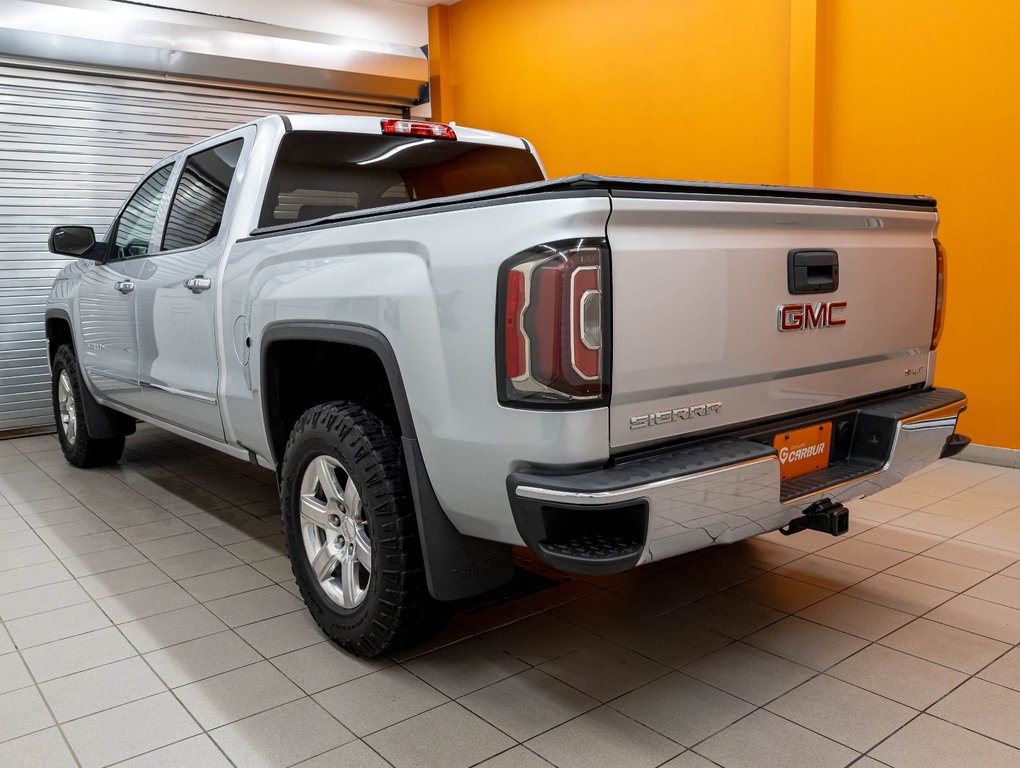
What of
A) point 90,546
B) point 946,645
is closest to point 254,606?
point 90,546

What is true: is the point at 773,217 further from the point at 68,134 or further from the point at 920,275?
the point at 68,134

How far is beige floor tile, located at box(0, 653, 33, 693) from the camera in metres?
2.58

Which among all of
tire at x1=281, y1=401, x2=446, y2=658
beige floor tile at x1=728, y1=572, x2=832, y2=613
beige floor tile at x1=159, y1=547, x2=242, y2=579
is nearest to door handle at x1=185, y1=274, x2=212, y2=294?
tire at x1=281, y1=401, x2=446, y2=658

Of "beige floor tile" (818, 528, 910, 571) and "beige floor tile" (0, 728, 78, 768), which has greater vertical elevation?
"beige floor tile" (0, 728, 78, 768)

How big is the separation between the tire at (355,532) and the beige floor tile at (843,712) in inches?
40.6

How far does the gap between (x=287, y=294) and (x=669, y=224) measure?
1299 mm

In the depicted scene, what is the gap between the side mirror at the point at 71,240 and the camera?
4375 millimetres

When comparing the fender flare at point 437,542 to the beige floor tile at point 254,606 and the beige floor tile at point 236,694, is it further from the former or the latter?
the beige floor tile at point 254,606

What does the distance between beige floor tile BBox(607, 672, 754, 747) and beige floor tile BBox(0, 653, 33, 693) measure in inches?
71.0

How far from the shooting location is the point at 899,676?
247 centimetres

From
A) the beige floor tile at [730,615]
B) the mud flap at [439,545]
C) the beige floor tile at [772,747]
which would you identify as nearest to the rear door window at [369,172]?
the mud flap at [439,545]

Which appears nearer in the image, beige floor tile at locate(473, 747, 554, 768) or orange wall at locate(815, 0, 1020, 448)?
beige floor tile at locate(473, 747, 554, 768)

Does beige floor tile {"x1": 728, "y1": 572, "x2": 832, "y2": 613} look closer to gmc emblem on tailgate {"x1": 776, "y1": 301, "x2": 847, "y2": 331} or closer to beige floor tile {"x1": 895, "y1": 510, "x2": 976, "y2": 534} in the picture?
beige floor tile {"x1": 895, "y1": 510, "x2": 976, "y2": 534}

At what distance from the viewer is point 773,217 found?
2.25m
